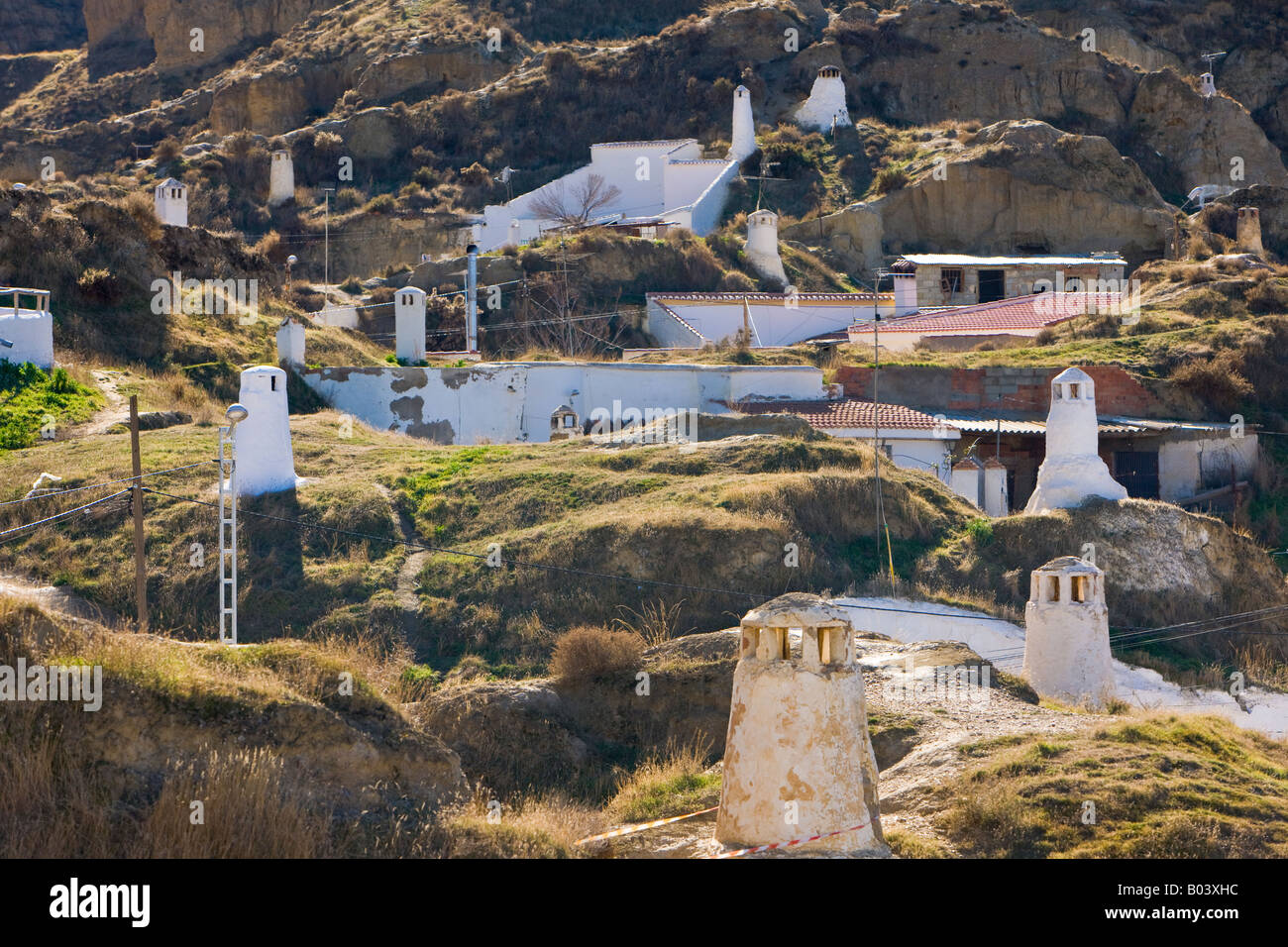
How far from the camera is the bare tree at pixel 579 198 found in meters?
50.8

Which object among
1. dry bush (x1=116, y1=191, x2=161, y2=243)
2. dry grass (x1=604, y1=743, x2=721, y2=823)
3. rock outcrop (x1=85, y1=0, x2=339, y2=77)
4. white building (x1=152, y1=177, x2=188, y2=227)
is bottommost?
dry grass (x1=604, y1=743, x2=721, y2=823)

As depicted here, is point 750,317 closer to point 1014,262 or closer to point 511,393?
point 1014,262

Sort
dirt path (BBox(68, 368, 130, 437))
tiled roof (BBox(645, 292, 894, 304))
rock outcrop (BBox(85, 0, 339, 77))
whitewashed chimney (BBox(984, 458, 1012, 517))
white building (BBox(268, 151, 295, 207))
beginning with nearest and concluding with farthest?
dirt path (BBox(68, 368, 130, 437))
whitewashed chimney (BBox(984, 458, 1012, 517))
tiled roof (BBox(645, 292, 894, 304))
white building (BBox(268, 151, 295, 207))
rock outcrop (BBox(85, 0, 339, 77))

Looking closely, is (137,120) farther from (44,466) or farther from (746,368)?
(44,466)

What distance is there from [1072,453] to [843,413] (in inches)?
255

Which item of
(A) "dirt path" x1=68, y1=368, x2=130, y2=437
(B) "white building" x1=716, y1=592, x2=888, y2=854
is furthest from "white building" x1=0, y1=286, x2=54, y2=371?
(B) "white building" x1=716, y1=592, x2=888, y2=854

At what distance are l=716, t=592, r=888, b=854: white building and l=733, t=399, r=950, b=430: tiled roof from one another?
18.5 metres

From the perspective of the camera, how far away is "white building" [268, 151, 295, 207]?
182 ft

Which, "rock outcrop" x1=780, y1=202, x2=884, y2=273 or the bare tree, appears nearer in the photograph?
"rock outcrop" x1=780, y1=202, x2=884, y2=273

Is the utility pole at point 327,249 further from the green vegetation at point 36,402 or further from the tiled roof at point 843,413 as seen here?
the green vegetation at point 36,402

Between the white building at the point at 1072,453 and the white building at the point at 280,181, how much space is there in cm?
3520

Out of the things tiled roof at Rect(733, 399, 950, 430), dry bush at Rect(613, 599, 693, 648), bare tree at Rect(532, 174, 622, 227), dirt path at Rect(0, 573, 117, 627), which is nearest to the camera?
dry bush at Rect(613, 599, 693, 648)

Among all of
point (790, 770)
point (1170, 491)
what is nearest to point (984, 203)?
point (1170, 491)

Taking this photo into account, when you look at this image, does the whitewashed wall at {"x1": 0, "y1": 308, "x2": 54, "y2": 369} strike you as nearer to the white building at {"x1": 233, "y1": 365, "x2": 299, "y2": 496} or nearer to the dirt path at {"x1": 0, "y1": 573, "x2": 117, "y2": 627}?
the white building at {"x1": 233, "y1": 365, "x2": 299, "y2": 496}
